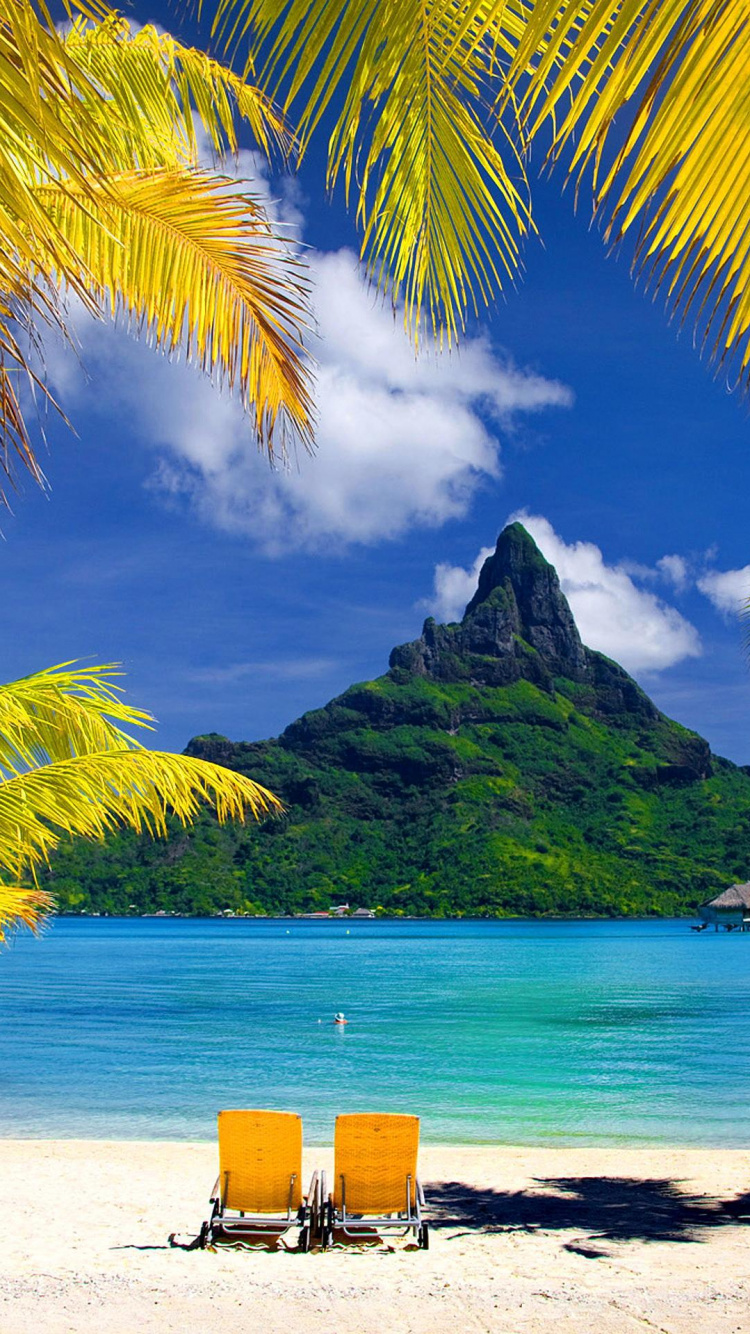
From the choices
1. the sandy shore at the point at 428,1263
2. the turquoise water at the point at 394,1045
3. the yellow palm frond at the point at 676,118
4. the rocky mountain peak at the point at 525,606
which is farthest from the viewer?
the rocky mountain peak at the point at 525,606

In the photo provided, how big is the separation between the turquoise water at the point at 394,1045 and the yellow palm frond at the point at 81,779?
1223 cm

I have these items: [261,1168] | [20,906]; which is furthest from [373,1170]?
[20,906]

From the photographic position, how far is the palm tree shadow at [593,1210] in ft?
28.1

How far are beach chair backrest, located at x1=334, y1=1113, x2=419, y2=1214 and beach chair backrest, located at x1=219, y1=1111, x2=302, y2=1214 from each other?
0.98ft

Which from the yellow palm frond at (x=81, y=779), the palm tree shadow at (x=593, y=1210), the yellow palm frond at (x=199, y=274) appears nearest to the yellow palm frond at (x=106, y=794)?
the yellow palm frond at (x=81, y=779)

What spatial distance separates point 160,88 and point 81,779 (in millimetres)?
2305

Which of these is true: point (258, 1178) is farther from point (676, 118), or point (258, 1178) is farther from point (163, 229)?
point (676, 118)

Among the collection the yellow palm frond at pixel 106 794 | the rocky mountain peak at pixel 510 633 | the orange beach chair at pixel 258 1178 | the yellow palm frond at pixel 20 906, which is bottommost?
the orange beach chair at pixel 258 1178

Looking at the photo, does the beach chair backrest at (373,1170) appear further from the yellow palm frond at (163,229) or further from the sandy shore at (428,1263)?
the yellow palm frond at (163,229)

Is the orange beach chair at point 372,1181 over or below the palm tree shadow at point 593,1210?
over

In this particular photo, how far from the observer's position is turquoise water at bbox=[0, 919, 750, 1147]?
683 inches

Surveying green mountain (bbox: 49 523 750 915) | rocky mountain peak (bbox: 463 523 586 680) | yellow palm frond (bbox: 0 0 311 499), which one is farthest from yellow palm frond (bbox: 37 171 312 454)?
rocky mountain peak (bbox: 463 523 586 680)

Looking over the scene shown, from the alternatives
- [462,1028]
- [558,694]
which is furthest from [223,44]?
[558,694]

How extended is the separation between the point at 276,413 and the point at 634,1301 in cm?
583
